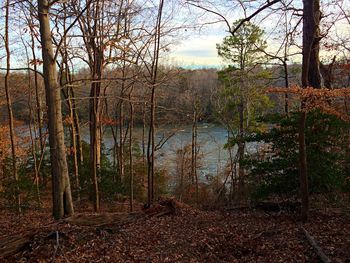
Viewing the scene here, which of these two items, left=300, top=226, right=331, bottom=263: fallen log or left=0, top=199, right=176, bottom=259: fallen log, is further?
left=0, top=199, right=176, bottom=259: fallen log

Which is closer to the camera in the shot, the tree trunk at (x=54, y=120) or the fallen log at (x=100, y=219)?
the fallen log at (x=100, y=219)

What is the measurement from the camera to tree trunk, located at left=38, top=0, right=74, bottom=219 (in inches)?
273

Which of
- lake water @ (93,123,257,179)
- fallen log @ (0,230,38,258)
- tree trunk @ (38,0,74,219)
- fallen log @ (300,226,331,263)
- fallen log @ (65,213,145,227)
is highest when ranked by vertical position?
tree trunk @ (38,0,74,219)

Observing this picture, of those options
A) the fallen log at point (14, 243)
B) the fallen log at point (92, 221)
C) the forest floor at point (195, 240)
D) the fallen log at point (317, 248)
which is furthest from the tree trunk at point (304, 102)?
the fallen log at point (14, 243)

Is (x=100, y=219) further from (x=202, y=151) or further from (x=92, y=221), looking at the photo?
(x=202, y=151)

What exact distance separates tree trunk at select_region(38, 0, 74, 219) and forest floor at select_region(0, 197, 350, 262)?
0.90 m

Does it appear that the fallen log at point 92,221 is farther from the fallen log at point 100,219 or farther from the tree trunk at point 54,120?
the tree trunk at point 54,120

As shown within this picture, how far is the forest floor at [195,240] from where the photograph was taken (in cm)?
512

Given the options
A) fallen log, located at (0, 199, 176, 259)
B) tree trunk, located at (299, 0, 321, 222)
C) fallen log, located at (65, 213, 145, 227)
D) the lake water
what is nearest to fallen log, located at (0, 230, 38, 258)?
fallen log, located at (0, 199, 176, 259)

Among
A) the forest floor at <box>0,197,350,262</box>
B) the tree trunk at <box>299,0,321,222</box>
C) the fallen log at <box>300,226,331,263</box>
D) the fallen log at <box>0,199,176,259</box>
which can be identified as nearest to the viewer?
the fallen log at <box>300,226,331,263</box>

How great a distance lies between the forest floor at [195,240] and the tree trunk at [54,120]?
901mm

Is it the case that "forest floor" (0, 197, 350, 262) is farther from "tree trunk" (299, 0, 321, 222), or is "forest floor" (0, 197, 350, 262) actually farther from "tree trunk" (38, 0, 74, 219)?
"tree trunk" (38, 0, 74, 219)

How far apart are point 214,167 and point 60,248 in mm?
19829

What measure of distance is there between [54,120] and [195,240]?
3.70 m
